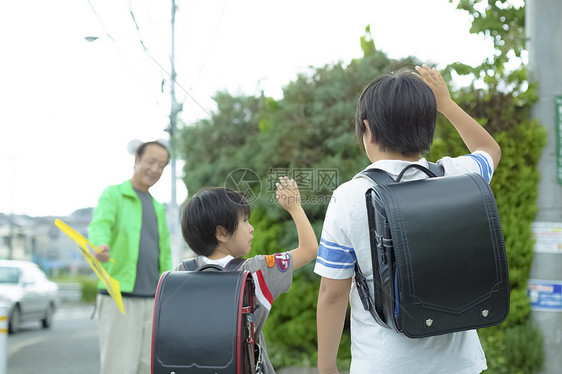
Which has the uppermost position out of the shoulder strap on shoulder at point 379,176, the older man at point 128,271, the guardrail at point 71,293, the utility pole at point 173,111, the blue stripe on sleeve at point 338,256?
the utility pole at point 173,111

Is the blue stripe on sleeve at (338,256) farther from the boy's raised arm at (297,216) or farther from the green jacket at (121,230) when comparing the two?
the green jacket at (121,230)

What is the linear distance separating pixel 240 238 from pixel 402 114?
0.84 meters

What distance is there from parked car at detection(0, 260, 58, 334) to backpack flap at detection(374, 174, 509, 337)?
10896 millimetres

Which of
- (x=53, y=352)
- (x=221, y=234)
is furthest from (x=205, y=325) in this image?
(x=53, y=352)

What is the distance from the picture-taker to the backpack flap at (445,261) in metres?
1.39

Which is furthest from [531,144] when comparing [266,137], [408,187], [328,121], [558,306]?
[408,187]

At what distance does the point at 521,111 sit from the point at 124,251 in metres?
3.05

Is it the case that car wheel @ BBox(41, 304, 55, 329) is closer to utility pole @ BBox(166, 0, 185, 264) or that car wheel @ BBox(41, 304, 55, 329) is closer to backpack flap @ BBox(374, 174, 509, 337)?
utility pole @ BBox(166, 0, 185, 264)

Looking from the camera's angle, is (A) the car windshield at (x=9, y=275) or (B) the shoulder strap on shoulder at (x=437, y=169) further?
(A) the car windshield at (x=9, y=275)

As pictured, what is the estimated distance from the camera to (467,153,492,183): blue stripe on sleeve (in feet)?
5.82

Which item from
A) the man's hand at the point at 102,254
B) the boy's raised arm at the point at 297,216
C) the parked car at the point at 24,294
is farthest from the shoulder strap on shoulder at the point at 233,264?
the parked car at the point at 24,294

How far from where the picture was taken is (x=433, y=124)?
66.1 inches

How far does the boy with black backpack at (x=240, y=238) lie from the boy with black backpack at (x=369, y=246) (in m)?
0.46

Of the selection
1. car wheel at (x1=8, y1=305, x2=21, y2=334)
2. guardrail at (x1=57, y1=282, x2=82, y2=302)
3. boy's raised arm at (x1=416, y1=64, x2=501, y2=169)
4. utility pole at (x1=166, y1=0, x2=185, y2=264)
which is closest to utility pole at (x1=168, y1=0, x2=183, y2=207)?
utility pole at (x1=166, y1=0, x2=185, y2=264)
